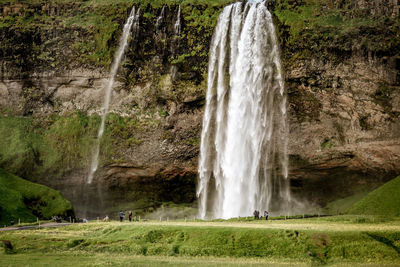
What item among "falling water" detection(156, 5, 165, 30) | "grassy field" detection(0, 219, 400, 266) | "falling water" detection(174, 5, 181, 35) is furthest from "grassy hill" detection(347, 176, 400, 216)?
"falling water" detection(156, 5, 165, 30)

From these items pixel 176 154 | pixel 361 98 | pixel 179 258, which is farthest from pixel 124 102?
pixel 179 258

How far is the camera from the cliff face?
176 ft

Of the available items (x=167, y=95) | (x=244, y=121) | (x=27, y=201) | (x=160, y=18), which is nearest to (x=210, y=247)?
(x=244, y=121)

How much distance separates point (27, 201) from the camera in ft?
171

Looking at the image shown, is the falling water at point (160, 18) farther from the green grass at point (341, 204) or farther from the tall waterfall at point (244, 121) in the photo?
the green grass at point (341, 204)

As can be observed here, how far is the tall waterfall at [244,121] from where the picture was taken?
5394 centimetres

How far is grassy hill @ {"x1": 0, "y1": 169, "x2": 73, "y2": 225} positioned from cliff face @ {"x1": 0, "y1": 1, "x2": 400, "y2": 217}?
15.0 feet

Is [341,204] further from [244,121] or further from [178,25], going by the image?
[178,25]

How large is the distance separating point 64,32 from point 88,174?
60.8ft

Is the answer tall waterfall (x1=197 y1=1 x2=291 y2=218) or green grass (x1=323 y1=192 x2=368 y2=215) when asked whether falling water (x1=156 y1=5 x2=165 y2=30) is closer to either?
tall waterfall (x1=197 y1=1 x2=291 y2=218)

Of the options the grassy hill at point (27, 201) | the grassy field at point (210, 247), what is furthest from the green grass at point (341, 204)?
the grassy hill at point (27, 201)

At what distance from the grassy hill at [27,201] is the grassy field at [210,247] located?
16.7 m

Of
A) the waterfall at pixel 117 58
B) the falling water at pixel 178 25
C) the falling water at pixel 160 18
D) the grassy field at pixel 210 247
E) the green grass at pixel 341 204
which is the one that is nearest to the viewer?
the grassy field at pixel 210 247

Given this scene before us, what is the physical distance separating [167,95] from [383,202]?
25961 millimetres
